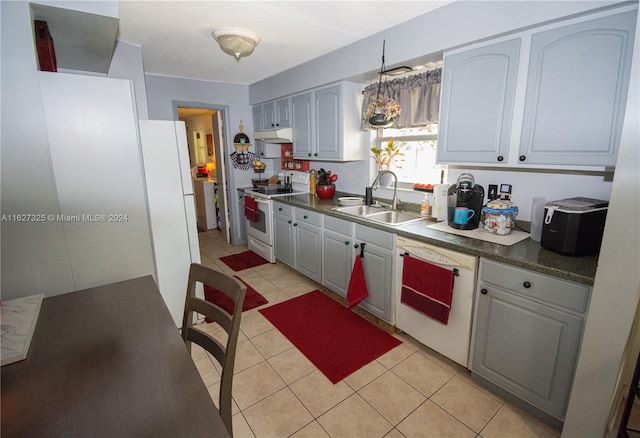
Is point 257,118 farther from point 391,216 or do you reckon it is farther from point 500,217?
point 500,217

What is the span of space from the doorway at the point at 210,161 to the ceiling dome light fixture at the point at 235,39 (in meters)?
1.88

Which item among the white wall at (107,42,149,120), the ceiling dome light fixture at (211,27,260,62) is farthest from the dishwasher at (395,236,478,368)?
the white wall at (107,42,149,120)

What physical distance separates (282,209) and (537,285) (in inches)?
101

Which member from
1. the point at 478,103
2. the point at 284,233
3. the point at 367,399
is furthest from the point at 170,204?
the point at 478,103

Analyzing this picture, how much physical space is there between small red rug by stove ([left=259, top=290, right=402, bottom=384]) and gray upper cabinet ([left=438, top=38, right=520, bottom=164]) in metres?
1.45

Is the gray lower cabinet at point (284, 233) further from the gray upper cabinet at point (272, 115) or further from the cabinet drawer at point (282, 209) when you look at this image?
the gray upper cabinet at point (272, 115)

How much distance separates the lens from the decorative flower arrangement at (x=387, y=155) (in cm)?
302

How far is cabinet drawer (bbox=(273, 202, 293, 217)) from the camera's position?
341 centimetres

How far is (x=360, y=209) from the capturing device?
300 centimetres

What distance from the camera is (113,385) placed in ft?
2.76

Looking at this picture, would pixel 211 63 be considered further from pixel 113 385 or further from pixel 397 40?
pixel 113 385

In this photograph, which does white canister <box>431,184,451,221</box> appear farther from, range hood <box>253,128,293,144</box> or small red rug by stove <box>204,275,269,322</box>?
range hood <box>253,128,293,144</box>

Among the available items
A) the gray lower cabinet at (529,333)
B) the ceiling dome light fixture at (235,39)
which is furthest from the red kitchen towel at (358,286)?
the ceiling dome light fixture at (235,39)

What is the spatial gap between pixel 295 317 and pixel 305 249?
2.58 feet
